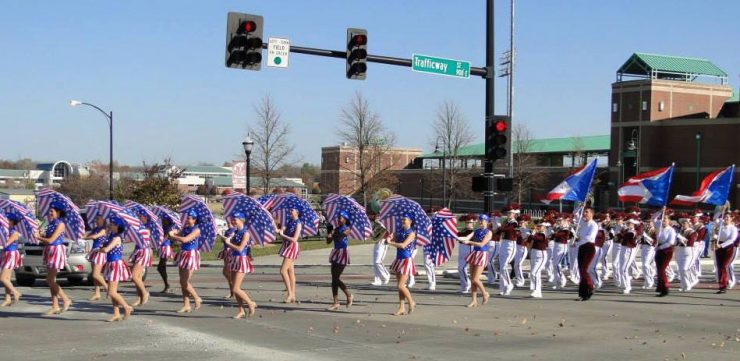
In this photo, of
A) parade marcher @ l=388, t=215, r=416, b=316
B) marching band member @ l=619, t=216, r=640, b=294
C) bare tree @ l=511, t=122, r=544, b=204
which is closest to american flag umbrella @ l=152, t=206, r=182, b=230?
parade marcher @ l=388, t=215, r=416, b=316

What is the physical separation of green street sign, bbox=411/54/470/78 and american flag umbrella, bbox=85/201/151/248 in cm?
716

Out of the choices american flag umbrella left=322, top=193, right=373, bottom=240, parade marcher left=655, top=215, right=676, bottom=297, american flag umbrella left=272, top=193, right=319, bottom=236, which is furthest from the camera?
parade marcher left=655, top=215, right=676, bottom=297

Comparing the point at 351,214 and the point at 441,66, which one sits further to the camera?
the point at 441,66

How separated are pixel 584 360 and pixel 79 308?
873cm

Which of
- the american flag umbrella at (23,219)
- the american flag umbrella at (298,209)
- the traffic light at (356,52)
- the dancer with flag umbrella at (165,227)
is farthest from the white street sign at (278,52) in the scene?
the american flag umbrella at (23,219)

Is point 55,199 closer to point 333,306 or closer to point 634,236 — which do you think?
point 333,306

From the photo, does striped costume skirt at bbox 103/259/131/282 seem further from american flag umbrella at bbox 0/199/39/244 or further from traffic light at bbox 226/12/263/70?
traffic light at bbox 226/12/263/70

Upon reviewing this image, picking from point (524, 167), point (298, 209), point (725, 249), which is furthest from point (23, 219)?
point (524, 167)

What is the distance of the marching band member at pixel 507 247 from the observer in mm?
17438

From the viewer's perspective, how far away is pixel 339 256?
1481 cm

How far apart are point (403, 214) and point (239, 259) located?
2.84 m

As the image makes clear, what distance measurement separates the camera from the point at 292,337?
11602 mm

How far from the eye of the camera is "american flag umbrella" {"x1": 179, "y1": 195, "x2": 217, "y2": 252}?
14461mm

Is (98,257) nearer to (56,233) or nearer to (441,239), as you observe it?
(56,233)
